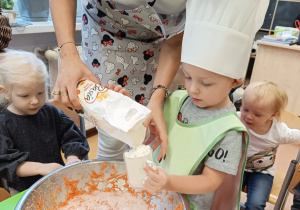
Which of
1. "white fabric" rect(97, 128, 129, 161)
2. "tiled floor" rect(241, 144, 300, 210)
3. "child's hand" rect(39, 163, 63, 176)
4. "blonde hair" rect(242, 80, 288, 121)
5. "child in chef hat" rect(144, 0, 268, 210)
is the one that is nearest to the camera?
"child in chef hat" rect(144, 0, 268, 210)

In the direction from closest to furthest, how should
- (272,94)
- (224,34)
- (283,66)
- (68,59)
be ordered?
(224,34) → (68,59) → (272,94) → (283,66)

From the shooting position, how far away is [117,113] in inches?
24.4

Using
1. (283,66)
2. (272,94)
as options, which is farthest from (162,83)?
(283,66)

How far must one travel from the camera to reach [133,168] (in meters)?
0.61

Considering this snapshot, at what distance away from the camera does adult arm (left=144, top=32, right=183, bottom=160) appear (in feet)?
2.75

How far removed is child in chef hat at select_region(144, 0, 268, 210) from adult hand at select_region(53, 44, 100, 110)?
0.94ft

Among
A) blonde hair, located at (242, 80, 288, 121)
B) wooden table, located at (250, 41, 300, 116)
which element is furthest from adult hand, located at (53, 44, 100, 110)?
wooden table, located at (250, 41, 300, 116)

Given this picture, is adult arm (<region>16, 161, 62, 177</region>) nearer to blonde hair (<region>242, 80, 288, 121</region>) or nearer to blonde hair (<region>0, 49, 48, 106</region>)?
blonde hair (<region>0, 49, 48, 106</region>)

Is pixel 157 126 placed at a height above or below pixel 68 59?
below

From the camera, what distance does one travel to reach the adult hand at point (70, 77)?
2.38 ft

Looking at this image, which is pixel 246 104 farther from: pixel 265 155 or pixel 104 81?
pixel 104 81

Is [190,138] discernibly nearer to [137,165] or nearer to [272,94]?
[137,165]

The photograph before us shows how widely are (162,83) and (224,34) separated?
11.9 inches

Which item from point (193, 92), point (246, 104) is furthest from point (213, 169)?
point (246, 104)
